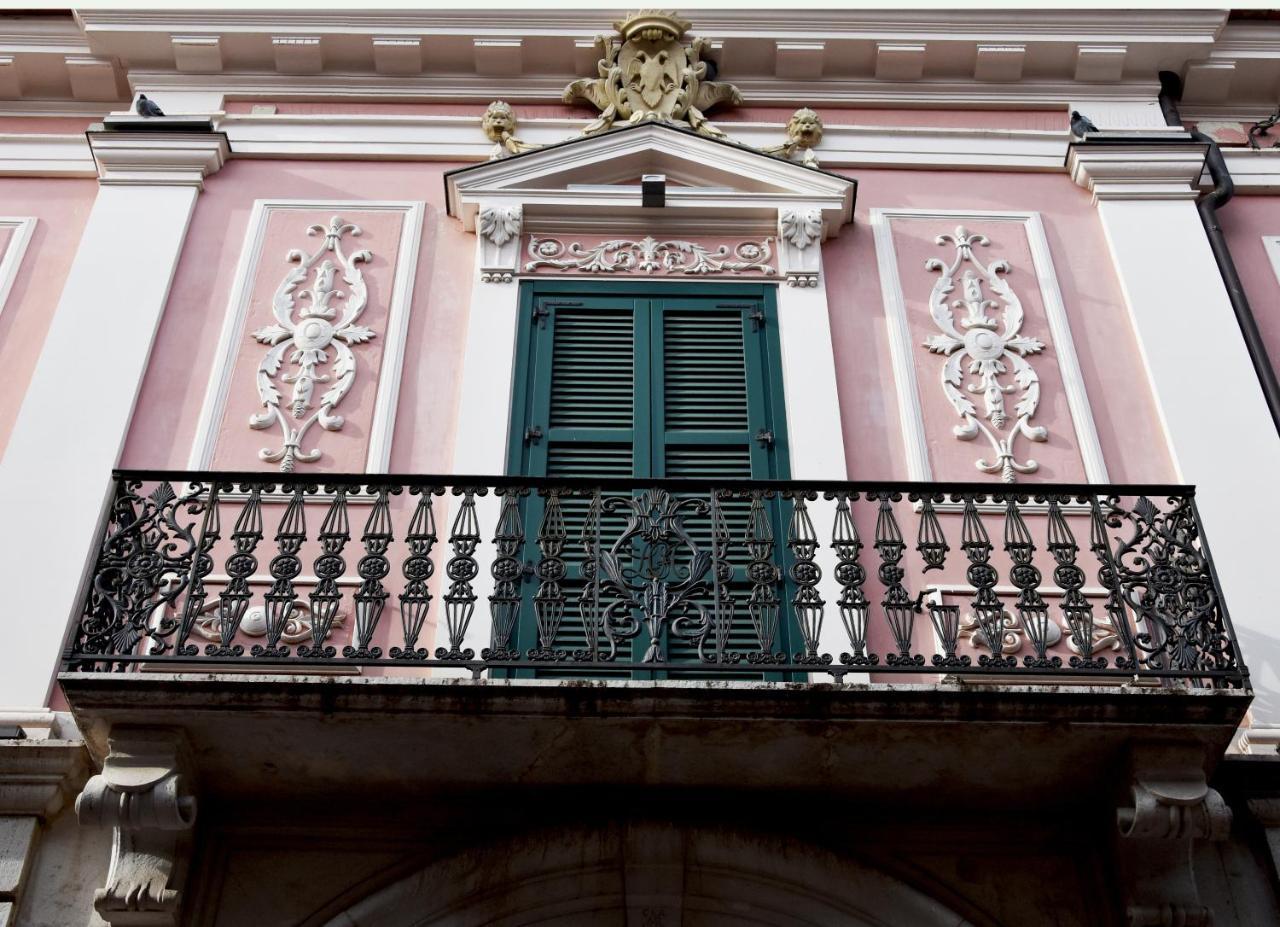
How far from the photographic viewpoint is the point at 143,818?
6.54 metres

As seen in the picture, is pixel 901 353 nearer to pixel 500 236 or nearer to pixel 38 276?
pixel 500 236

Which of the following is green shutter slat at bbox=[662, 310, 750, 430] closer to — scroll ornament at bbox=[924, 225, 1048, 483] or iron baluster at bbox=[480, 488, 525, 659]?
scroll ornament at bbox=[924, 225, 1048, 483]

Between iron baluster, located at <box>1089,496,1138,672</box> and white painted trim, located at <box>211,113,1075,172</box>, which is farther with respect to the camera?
white painted trim, located at <box>211,113,1075,172</box>

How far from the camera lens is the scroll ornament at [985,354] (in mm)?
8688

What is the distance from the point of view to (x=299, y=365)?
351 inches

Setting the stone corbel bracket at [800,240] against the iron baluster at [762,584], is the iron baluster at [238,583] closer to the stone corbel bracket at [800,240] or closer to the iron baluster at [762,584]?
the iron baluster at [762,584]

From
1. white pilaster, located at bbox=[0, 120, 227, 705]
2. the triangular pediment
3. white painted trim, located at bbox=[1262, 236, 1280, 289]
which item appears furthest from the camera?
white painted trim, located at bbox=[1262, 236, 1280, 289]

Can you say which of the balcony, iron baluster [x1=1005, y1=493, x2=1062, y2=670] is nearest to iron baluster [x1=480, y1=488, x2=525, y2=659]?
the balcony

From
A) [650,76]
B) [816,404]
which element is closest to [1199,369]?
[816,404]

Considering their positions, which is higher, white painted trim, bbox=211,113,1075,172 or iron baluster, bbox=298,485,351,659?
white painted trim, bbox=211,113,1075,172

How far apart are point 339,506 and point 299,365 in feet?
5.94

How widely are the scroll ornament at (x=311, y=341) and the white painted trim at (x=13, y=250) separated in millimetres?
1638

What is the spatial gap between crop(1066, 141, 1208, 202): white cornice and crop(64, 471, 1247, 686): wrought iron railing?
8.86 feet

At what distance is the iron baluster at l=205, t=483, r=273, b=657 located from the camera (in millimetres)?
6793
